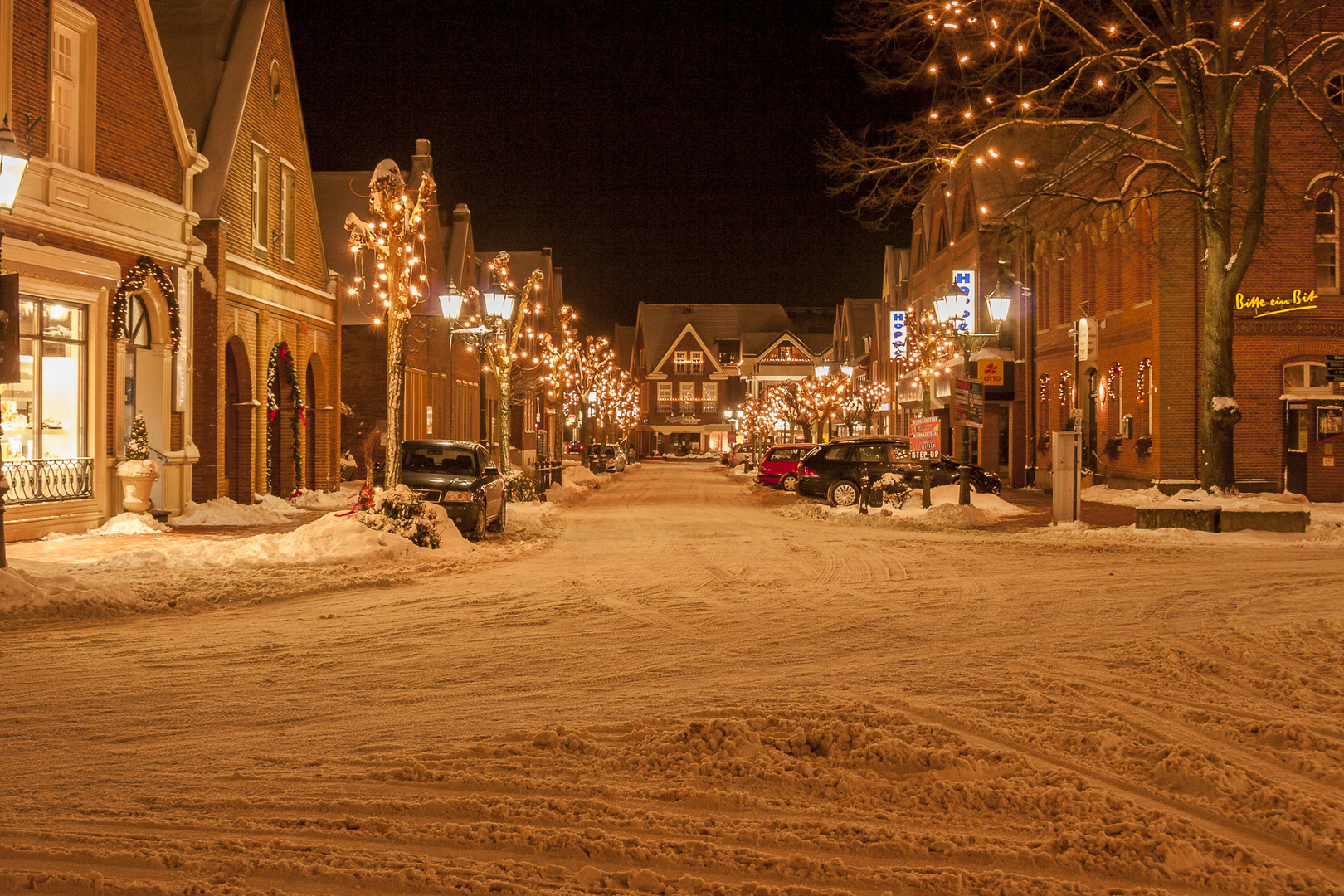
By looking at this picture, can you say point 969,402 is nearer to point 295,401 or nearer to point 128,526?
point 295,401

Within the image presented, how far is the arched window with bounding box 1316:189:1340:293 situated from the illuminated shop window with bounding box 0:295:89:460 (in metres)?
26.1

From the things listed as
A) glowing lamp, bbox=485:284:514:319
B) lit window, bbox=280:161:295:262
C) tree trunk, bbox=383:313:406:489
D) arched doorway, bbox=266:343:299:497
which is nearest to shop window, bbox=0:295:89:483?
tree trunk, bbox=383:313:406:489

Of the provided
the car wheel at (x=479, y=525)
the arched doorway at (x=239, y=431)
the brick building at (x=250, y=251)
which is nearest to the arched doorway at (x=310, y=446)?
the brick building at (x=250, y=251)

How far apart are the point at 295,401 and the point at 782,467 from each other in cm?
1542

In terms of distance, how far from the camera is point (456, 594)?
463 inches

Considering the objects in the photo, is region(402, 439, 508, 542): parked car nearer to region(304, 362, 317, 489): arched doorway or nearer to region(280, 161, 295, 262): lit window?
region(280, 161, 295, 262): lit window

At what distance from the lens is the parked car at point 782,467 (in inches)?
1373

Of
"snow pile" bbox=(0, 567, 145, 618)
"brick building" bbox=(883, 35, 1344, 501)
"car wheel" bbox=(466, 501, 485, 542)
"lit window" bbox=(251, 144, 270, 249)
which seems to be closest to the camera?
"snow pile" bbox=(0, 567, 145, 618)

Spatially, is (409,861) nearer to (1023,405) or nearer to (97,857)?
(97,857)

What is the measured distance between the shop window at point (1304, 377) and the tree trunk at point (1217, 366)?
7561mm

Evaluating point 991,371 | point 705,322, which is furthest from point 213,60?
point 705,322

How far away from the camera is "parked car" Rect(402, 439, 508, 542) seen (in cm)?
A: 1739

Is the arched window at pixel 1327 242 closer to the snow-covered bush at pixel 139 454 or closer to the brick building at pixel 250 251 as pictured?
the brick building at pixel 250 251

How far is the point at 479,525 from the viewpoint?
17594mm
